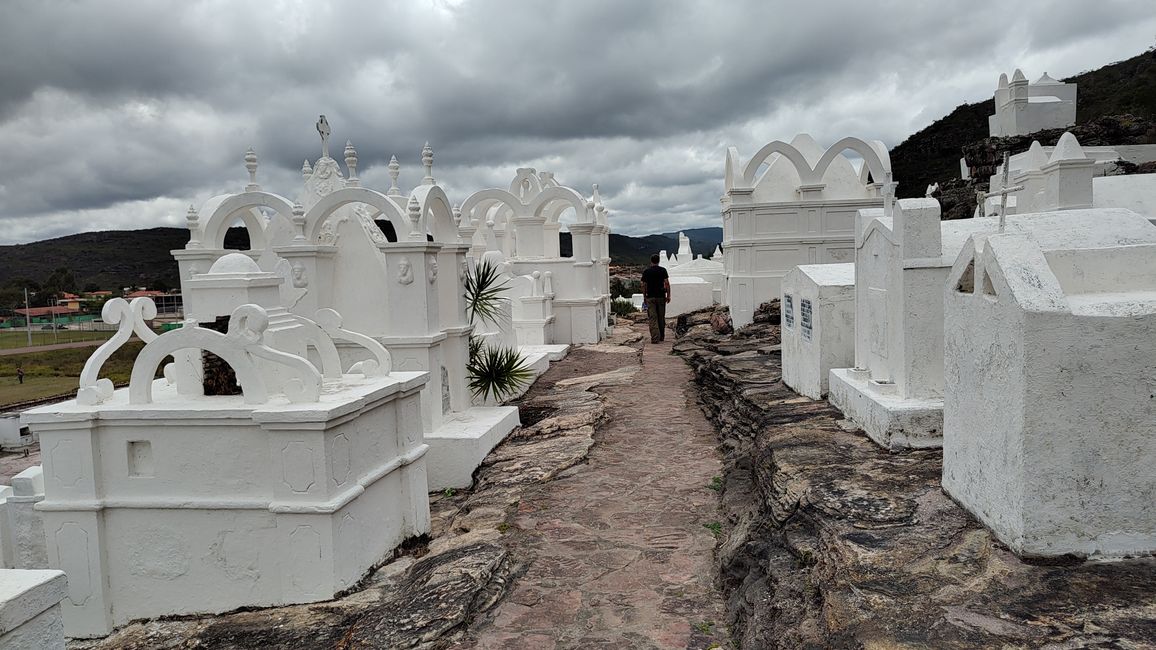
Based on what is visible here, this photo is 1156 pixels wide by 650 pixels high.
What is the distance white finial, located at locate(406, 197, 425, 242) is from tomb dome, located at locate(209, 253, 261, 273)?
107 inches

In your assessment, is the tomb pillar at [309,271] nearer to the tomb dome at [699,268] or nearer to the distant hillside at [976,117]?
the tomb dome at [699,268]

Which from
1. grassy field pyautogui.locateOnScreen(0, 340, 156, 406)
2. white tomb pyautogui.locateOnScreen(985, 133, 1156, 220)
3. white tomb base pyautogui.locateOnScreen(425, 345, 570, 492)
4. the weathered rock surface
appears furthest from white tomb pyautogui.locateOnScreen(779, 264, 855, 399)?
grassy field pyautogui.locateOnScreen(0, 340, 156, 406)

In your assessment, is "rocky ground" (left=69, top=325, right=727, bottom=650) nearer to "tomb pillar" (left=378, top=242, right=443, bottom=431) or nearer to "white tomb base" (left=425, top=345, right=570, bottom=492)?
"white tomb base" (left=425, top=345, right=570, bottom=492)

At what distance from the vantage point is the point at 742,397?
9008 mm

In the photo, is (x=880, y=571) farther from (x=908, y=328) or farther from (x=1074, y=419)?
(x=908, y=328)

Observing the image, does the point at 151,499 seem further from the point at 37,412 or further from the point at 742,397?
the point at 742,397

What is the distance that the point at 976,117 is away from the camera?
194ft

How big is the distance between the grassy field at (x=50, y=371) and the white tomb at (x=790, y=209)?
33.2 m

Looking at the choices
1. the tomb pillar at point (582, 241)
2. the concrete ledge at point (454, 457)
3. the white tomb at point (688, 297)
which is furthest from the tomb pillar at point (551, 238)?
the concrete ledge at point (454, 457)

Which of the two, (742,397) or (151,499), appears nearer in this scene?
(151,499)

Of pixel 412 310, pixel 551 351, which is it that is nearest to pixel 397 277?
pixel 412 310

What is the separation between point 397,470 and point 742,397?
442 centimetres

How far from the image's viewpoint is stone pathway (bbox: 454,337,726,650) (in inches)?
193

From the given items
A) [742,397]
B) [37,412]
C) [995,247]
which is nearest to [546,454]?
[742,397]
